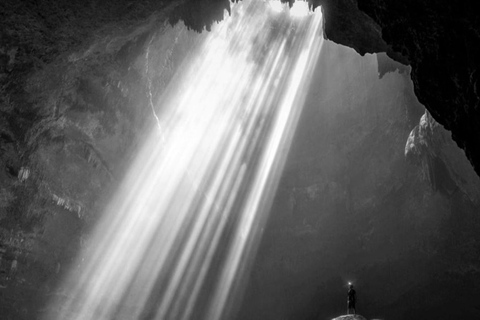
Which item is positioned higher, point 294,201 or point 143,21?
point 294,201

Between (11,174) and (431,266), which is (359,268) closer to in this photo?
(431,266)

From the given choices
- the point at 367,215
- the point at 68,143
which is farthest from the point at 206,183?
the point at 367,215

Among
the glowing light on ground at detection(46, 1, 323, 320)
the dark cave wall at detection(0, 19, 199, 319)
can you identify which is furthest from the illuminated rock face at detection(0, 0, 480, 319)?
the glowing light on ground at detection(46, 1, 323, 320)

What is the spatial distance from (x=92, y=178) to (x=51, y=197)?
7.74 ft

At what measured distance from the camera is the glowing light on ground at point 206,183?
20.7 m

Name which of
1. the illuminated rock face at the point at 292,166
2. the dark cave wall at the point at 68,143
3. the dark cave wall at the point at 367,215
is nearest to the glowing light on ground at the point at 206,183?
the dark cave wall at the point at 68,143

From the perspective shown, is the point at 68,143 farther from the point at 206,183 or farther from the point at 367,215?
the point at 367,215

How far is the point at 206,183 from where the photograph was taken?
26.1 meters

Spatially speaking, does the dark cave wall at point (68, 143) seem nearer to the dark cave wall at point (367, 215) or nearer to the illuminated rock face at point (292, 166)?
the illuminated rock face at point (292, 166)

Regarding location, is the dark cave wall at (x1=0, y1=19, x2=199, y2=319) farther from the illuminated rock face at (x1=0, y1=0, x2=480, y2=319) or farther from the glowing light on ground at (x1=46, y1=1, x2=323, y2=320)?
the glowing light on ground at (x1=46, y1=1, x2=323, y2=320)

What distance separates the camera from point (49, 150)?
16000 millimetres

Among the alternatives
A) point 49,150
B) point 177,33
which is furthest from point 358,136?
point 49,150

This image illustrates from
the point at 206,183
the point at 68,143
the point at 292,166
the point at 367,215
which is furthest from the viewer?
the point at 292,166

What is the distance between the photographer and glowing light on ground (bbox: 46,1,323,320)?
20688 mm
